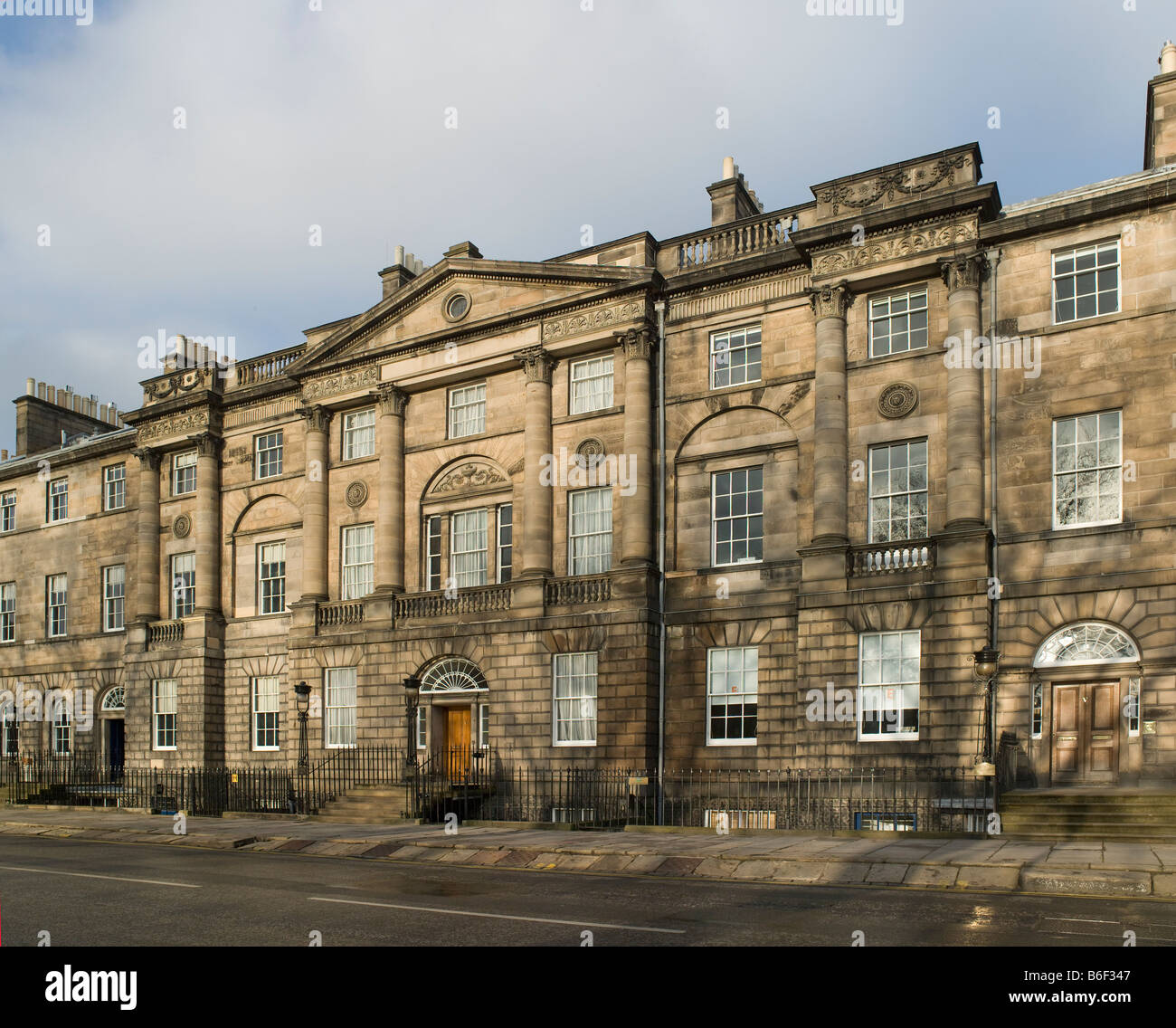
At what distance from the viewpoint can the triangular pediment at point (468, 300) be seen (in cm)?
2797

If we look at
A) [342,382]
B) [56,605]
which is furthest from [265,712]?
[56,605]

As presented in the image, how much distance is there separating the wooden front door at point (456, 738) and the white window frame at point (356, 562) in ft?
14.6

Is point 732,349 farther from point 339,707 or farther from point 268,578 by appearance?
point 268,578

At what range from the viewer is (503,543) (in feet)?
95.7

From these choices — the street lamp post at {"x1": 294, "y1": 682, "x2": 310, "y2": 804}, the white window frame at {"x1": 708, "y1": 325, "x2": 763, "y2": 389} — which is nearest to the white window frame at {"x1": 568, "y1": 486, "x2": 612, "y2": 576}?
the white window frame at {"x1": 708, "y1": 325, "x2": 763, "y2": 389}

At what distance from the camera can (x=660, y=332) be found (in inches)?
1083

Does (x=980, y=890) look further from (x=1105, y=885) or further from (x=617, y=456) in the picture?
(x=617, y=456)

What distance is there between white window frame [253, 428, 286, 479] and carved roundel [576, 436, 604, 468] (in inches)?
438

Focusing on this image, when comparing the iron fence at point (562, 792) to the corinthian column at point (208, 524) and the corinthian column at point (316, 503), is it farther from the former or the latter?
the corinthian column at point (208, 524)

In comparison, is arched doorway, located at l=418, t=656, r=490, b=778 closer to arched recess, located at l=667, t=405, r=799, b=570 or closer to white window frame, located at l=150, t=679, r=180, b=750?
arched recess, located at l=667, t=405, r=799, b=570

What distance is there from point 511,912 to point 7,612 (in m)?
37.7
